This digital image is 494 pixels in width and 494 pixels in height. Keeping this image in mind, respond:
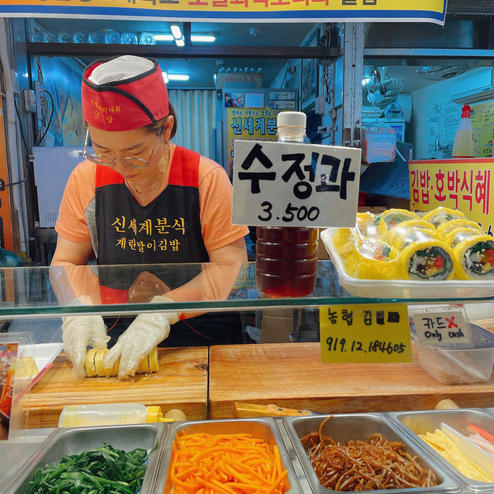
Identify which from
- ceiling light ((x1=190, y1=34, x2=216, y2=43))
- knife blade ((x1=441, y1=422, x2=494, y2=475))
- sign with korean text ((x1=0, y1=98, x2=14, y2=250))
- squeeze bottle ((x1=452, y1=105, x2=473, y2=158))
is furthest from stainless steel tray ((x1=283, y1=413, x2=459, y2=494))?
ceiling light ((x1=190, y1=34, x2=216, y2=43))

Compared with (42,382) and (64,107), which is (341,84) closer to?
(64,107)

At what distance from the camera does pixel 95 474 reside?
113 cm

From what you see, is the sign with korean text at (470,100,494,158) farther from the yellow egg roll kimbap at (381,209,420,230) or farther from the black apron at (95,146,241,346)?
the yellow egg roll kimbap at (381,209,420,230)

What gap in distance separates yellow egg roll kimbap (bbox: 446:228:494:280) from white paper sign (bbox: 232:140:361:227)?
0.88 feet

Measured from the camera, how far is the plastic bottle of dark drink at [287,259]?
0.95m

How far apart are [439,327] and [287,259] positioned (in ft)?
1.55

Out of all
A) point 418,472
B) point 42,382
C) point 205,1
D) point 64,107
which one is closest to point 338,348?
point 418,472

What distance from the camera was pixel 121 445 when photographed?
50.6 inches

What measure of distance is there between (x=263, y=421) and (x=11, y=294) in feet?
2.63

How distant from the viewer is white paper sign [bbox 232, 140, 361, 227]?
90cm

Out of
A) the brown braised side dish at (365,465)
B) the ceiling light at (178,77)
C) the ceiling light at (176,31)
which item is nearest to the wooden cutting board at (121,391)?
the brown braised side dish at (365,465)

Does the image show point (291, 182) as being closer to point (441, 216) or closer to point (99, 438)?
point (441, 216)

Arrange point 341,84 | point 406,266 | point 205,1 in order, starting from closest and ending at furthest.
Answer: point 406,266 → point 205,1 → point 341,84

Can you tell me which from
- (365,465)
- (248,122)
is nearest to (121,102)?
(365,465)
